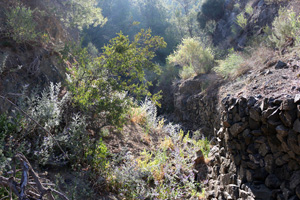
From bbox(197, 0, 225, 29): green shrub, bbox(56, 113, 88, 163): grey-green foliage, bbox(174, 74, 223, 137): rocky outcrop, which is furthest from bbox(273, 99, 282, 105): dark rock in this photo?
bbox(197, 0, 225, 29): green shrub

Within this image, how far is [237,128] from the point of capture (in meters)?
2.78

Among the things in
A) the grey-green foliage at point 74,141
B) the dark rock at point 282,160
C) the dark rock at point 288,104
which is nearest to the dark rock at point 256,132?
the dark rock at point 282,160

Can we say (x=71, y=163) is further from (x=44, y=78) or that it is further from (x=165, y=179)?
(x=44, y=78)

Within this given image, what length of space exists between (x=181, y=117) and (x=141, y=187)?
569 centimetres

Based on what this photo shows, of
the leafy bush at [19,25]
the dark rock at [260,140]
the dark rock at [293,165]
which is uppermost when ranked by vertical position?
the leafy bush at [19,25]

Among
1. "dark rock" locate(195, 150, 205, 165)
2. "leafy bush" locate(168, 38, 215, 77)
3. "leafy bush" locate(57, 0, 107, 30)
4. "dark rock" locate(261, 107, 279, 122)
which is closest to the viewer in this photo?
"dark rock" locate(261, 107, 279, 122)

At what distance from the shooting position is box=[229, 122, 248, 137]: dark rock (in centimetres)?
273

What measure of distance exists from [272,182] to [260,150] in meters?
0.36

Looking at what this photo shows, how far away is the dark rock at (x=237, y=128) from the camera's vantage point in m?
2.73

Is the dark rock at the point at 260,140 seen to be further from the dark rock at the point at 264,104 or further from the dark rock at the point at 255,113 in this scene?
the dark rock at the point at 264,104

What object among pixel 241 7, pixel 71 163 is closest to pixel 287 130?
pixel 71 163

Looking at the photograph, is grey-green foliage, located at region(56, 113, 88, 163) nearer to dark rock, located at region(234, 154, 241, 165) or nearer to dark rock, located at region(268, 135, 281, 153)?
dark rock, located at region(234, 154, 241, 165)

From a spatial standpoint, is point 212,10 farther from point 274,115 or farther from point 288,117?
point 288,117

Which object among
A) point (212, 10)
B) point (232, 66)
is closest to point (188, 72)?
point (232, 66)
